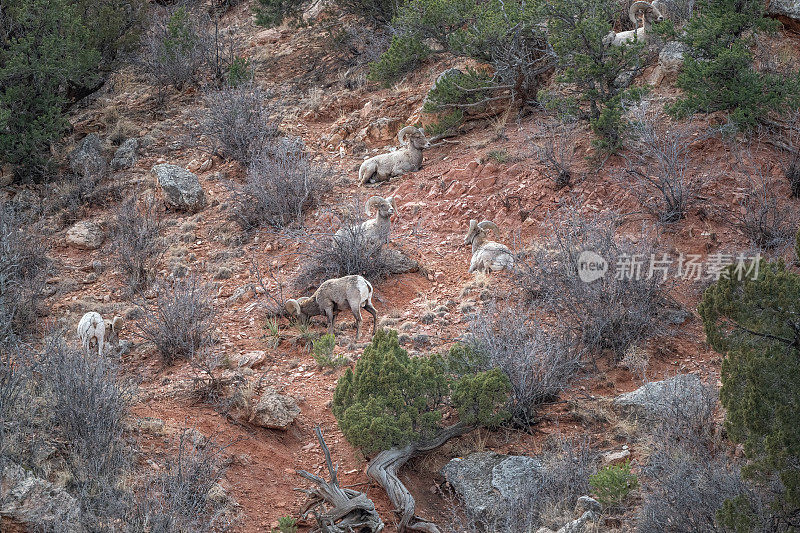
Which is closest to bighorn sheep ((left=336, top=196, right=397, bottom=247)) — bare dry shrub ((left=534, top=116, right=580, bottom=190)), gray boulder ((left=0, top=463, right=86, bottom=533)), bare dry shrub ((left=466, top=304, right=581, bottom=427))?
bare dry shrub ((left=534, top=116, right=580, bottom=190))

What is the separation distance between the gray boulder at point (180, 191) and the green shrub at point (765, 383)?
26.4 feet

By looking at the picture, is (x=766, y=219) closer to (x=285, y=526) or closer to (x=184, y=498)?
(x=285, y=526)

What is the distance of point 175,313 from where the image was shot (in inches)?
277

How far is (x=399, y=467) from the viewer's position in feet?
17.7

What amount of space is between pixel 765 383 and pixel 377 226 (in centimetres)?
533

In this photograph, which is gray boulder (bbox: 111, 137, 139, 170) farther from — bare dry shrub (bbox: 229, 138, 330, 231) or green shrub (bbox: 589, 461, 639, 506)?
green shrub (bbox: 589, 461, 639, 506)

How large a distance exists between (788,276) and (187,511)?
3.69m

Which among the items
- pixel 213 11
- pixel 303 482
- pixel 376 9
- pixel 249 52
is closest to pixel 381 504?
pixel 303 482

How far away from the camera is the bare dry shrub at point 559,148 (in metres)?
8.88

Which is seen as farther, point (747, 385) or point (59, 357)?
point (59, 357)

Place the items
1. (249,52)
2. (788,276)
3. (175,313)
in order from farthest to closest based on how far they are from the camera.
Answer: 1. (249,52)
2. (175,313)
3. (788,276)

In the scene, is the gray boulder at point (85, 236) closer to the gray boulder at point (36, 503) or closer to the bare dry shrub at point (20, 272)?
the bare dry shrub at point (20, 272)

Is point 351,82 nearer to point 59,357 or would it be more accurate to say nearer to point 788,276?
point 59,357

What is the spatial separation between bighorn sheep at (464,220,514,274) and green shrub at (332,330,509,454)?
93.7 inches
